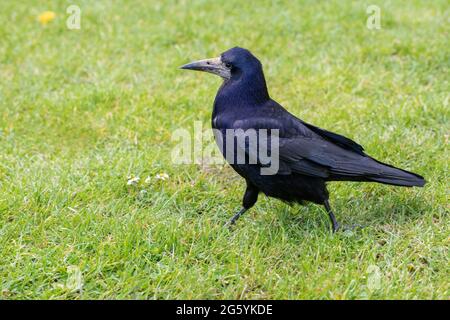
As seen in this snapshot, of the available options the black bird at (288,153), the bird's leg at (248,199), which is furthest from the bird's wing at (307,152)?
the bird's leg at (248,199)

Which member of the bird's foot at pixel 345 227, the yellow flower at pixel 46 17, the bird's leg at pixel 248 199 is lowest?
the bird's foot at pixel 345 227

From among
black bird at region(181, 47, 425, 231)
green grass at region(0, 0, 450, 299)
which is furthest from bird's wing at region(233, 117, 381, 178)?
green grass at region(0, 0, 450, 299)

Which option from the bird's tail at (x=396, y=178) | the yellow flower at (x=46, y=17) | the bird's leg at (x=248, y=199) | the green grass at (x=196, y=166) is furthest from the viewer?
the yellow flower at (x=46, y=17)

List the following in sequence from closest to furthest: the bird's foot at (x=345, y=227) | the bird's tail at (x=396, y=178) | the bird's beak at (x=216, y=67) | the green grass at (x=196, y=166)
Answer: the green grass at (x=196, y=166)
the bird's tail at (x=396, y=178)
the bird's foot at (x=345, y=227)
the bird's beak at (x=216, y=67)

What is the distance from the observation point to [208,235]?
371cm

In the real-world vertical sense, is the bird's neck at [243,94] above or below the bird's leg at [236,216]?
above

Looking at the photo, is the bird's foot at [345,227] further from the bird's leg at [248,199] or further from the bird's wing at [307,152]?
the bird's leg at [248,199]

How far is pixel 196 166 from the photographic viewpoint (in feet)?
15.1

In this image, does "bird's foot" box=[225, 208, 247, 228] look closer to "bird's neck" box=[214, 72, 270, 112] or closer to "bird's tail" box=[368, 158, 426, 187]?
"bird's neck" box=[214, 72, 270, 112]

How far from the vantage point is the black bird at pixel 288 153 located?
3.72 meters

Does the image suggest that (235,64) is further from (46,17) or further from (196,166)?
(46,17)

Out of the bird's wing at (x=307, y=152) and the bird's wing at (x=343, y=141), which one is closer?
the bird's wing at (x=307, y=152)

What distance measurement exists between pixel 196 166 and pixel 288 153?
3.41 feet

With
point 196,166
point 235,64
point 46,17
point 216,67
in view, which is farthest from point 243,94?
point 46,17
